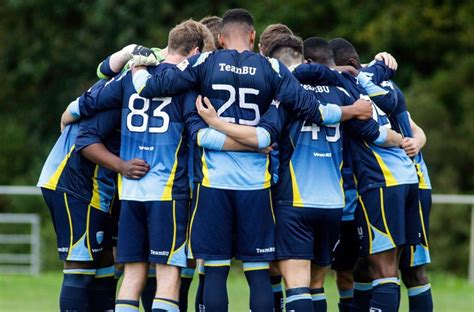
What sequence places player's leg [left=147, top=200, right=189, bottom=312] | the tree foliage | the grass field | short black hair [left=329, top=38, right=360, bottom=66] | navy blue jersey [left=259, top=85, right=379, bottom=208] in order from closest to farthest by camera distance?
player's leg [left=147, top=200, right=189, bottom=312] → navy blue jersey [left=259, top=85, right=379, bottom=208] → short black hair [left=329, top=38, right=360, bottom=66] → the grass field → the tree foliage

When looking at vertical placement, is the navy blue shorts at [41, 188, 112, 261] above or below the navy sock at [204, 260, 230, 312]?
above

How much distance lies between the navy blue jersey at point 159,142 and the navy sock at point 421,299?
219 centimetres

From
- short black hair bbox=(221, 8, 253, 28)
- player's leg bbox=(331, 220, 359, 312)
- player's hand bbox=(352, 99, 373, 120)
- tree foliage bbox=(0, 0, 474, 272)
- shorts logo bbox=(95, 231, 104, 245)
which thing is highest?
tree foliage bbox=(0, 0, 474, 272)

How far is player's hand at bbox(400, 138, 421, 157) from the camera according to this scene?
29.8ft

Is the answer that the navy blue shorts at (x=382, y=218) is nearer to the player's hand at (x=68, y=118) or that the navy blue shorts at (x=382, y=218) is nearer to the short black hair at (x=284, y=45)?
the short black hair at (x=284, y=45)

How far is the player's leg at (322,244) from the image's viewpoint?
27.5 feet

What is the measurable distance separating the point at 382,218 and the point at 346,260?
0.77 m

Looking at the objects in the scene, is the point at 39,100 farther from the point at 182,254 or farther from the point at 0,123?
the point at 182,254

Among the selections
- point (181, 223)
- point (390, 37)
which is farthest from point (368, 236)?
point (390, 37)

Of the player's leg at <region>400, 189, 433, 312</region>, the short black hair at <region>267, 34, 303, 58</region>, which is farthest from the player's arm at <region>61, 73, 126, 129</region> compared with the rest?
the player's leg at <region>400, 189, 433, 312</region>

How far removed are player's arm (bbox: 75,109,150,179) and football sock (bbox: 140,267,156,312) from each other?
111 cm

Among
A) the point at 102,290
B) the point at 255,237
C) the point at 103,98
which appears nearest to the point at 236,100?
the point at 255,237

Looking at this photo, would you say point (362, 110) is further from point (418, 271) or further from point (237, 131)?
point (418, 271)

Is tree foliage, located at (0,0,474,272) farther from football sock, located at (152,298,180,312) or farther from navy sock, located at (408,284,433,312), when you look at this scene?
football sock, located at (152,298,180,312)
